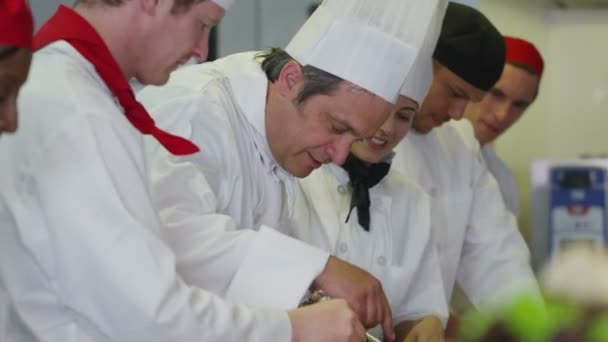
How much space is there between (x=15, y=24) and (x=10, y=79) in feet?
0.14

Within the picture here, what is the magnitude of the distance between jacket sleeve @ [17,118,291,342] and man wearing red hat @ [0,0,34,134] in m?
0.11

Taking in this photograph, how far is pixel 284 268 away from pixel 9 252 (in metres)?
0.33

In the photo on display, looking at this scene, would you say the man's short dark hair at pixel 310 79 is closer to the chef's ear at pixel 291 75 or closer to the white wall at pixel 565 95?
the chef's ear at pixel 291 75

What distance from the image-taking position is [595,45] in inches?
134

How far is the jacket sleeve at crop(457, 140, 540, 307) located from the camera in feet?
5.72

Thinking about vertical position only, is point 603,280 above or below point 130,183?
above

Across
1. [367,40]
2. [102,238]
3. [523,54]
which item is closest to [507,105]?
[523,54]

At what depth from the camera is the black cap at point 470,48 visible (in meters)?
1.75

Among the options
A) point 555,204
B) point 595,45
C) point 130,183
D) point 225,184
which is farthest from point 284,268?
point 595,45

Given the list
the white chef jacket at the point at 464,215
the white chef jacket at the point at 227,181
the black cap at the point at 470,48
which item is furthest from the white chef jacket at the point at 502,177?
the white chef jacket at the point at 227,181

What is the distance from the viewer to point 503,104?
241cm

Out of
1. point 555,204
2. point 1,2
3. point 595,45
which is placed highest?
point 1,2

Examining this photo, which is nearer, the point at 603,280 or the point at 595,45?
the point at 603,280

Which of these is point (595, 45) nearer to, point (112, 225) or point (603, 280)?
point (112, 225)
